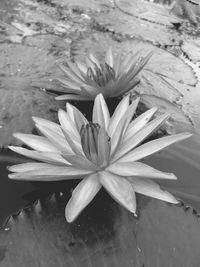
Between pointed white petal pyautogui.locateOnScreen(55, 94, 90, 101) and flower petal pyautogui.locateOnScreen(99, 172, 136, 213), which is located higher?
flower petal pyautogui.locateOnScreen(99, 172, 136, 213)

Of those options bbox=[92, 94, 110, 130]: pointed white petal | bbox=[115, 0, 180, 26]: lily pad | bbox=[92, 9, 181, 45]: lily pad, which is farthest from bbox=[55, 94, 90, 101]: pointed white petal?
bbox=[115, 0, 180, 26]: lily pad

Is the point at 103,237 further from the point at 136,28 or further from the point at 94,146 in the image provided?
the point at 136,28

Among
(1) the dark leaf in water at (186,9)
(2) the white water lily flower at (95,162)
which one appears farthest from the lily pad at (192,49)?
(2) the white water lily flower at (95,162)

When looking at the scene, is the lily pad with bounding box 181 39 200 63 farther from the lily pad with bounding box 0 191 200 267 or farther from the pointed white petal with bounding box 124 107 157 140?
the lily pad with bounding box 0 191 200 267

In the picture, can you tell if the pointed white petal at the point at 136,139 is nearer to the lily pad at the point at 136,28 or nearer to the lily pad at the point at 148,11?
the lily pad at the point at 136,28

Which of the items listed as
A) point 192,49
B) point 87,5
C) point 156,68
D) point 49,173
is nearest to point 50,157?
point 49,173
